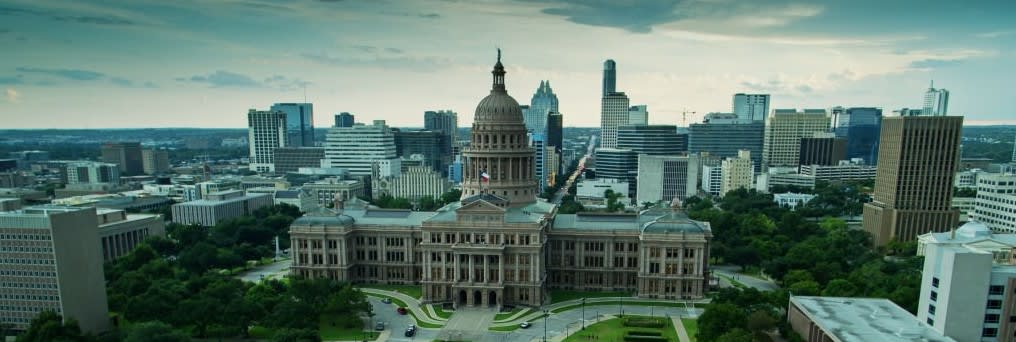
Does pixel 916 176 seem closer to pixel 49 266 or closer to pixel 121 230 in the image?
pixel 49 266

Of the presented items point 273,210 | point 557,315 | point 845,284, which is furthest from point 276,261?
point 845,284

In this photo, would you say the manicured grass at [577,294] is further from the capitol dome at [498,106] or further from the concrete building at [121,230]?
the concrete building at [121,230]

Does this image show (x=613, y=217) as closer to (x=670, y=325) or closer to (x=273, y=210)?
(x=670, y=325)

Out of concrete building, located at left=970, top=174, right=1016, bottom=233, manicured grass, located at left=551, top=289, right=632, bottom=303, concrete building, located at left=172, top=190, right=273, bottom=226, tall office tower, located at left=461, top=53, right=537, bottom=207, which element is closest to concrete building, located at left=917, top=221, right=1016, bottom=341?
manicured grass, located at left=551, top=289, right=632, bottom=303

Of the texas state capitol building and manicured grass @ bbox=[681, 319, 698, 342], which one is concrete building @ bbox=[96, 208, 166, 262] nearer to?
the texas state capitol building

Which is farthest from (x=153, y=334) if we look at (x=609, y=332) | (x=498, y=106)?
(x=498, y=106)

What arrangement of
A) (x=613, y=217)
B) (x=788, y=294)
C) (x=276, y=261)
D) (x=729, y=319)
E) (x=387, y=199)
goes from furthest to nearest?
(x=387, y=199)
(x=276, y=261)
(x=613, y=217)
(x=788, y=294)
(x=729, y=319)
